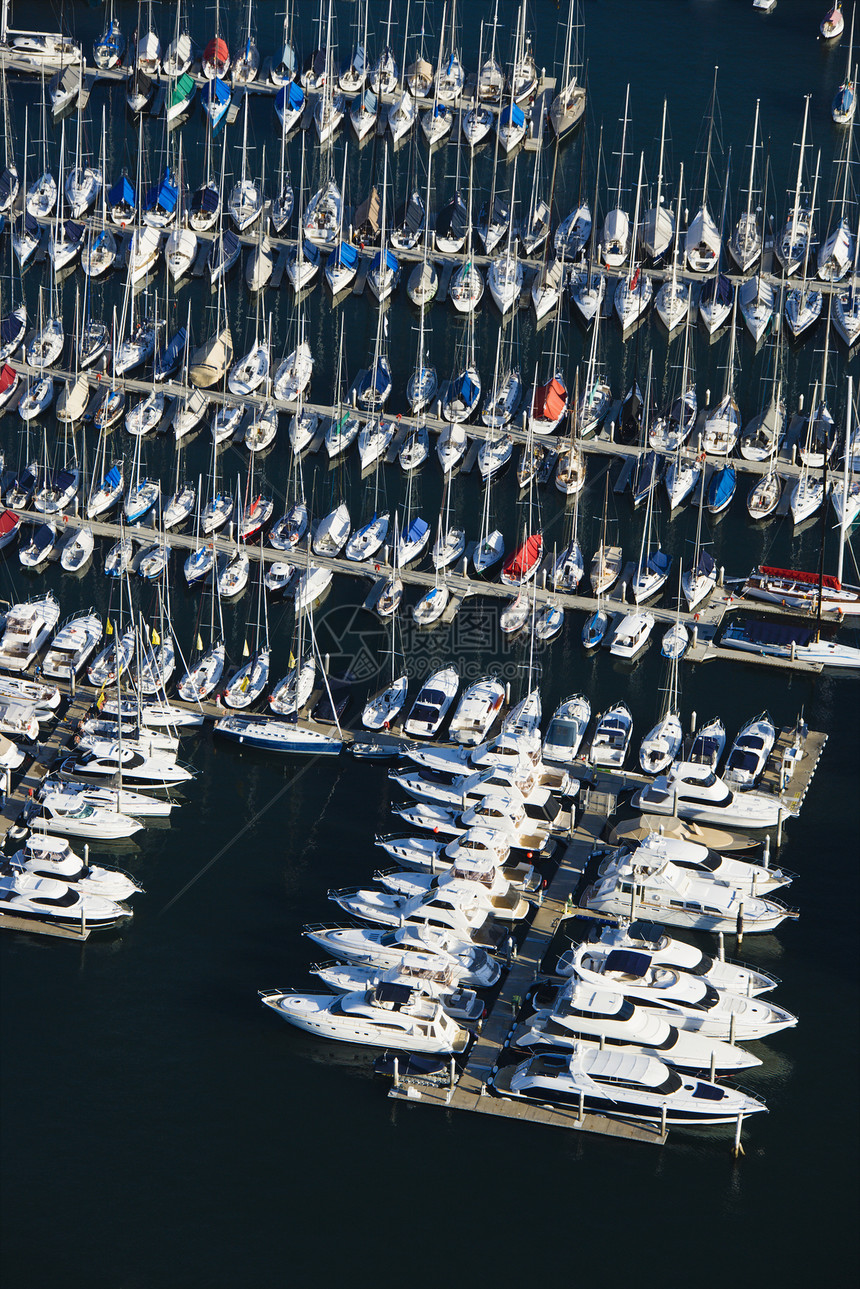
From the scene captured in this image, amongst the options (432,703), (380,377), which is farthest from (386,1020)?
(380,377)

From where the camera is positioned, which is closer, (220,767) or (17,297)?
(220,767)

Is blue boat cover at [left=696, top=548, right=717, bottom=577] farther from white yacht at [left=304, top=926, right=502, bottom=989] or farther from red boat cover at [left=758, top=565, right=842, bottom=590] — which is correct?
white yacht at [left=304, top=926, right=502, bottom=989]

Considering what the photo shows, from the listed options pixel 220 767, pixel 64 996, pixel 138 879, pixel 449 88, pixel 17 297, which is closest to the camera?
pixel 64 996

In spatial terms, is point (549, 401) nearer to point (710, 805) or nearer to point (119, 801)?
point (710, 805)

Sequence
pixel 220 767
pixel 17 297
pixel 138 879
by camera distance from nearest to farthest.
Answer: pixel 138 879
pixel 220 767
pixel 17 297

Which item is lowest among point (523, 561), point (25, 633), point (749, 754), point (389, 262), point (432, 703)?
point (749, 754)

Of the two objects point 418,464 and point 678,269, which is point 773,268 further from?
point 418,464

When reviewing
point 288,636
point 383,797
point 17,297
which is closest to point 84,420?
point 17,297

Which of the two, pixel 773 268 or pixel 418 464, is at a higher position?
pixel 773 268
